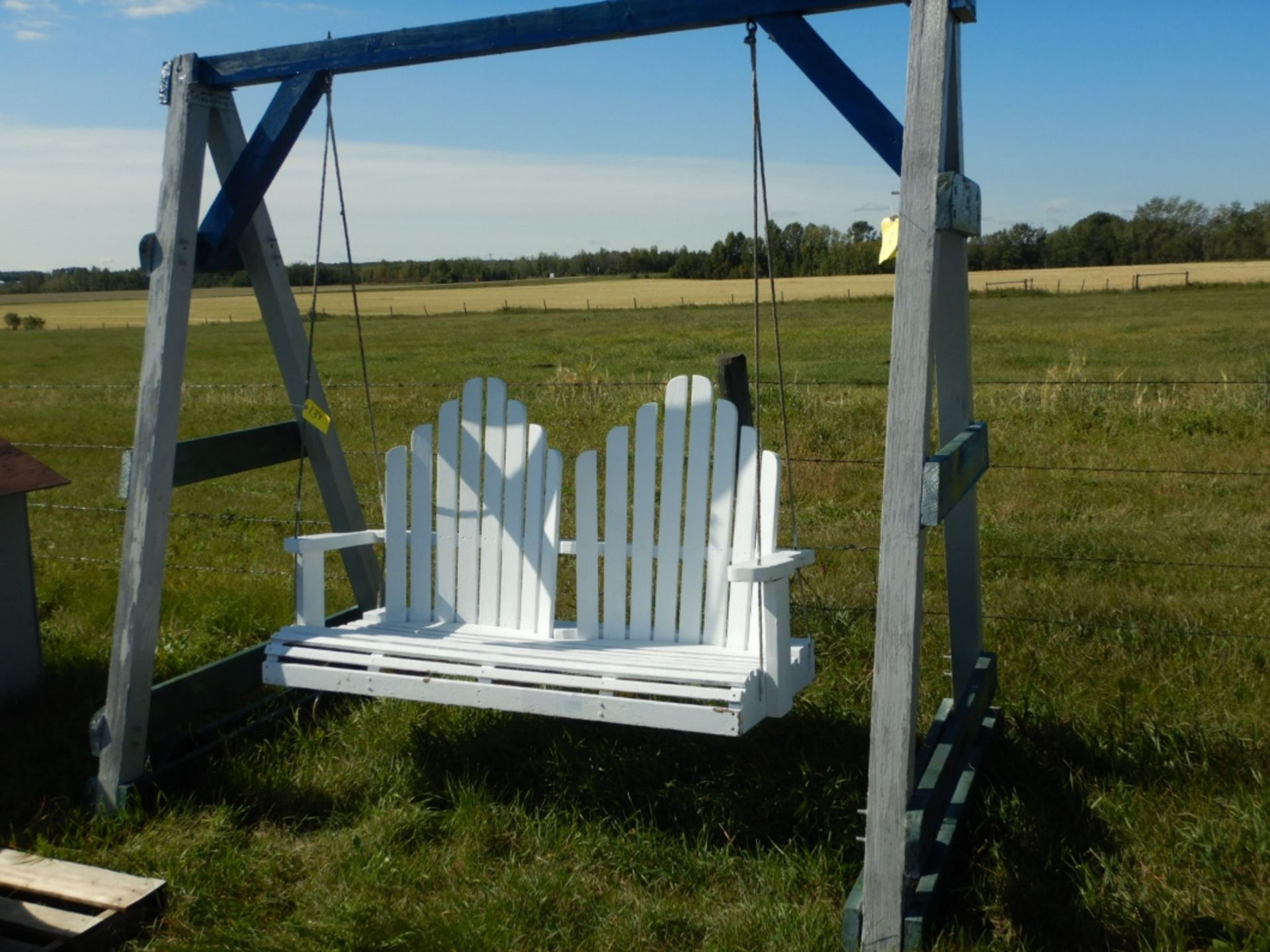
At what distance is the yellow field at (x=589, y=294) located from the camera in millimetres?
44781

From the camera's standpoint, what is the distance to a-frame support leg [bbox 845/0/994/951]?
250cm

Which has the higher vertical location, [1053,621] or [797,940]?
[1053,621]

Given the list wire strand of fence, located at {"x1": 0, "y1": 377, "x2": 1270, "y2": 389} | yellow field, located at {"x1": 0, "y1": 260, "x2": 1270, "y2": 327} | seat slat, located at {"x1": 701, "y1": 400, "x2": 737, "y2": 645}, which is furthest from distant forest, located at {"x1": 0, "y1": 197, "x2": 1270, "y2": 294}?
seat slat, located at {"x1": 701, "y1": 400, "x2": 737, "y2": 645}

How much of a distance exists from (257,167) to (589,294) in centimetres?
4863

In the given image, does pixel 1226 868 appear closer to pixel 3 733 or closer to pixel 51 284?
pixel 3 733

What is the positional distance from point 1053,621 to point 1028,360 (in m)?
15.5

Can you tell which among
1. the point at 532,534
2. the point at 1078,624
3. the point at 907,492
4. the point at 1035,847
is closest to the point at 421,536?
the point at 532,534

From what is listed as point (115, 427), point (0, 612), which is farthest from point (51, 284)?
point (0, 612)

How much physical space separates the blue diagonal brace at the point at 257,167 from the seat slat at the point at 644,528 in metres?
1.34

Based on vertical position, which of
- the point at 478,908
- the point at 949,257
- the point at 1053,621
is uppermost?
the point at 949,257

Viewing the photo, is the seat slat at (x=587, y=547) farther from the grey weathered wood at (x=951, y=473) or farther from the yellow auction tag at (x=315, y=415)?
the grey weathered wood at (x=951, y=473)

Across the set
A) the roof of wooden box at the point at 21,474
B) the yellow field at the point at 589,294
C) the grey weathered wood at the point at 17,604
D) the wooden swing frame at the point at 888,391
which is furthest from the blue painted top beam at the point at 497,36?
the yellow field at the point at 589,294

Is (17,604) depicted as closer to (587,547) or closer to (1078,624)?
(587,547)

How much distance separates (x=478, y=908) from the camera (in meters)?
2.92
